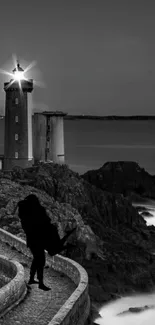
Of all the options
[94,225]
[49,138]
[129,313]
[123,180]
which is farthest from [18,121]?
[123,180]

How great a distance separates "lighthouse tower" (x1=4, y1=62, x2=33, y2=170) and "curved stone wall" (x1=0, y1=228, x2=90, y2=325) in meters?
41.6

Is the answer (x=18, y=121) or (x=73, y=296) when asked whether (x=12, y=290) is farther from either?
(x=18, y=121)

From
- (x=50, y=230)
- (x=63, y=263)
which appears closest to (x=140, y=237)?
(x=63, y=263)

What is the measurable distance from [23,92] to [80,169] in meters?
91.3

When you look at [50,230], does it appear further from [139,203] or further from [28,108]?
[139,203]

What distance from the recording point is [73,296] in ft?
52.9

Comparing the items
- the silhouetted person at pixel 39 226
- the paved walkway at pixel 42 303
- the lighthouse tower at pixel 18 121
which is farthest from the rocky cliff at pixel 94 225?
the silhouetted person at pixel 39 226

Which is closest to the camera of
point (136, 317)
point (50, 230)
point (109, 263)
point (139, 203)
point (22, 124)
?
point (50, 230)

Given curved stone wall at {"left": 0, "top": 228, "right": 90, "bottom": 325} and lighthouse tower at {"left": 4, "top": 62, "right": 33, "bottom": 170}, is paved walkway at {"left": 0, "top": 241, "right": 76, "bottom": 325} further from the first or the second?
lighthouse tower at {"left": 4, "top": 62, "right": 33, "bottom": 170}

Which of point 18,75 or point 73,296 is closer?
point 73,296

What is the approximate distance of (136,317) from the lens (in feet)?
A: 123

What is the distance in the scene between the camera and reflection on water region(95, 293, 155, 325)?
3512 centimetres

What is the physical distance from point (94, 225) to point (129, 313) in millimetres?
14319

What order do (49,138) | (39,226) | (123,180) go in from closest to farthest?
1. (39,226)
2. (49,138)
3. (123,180)
